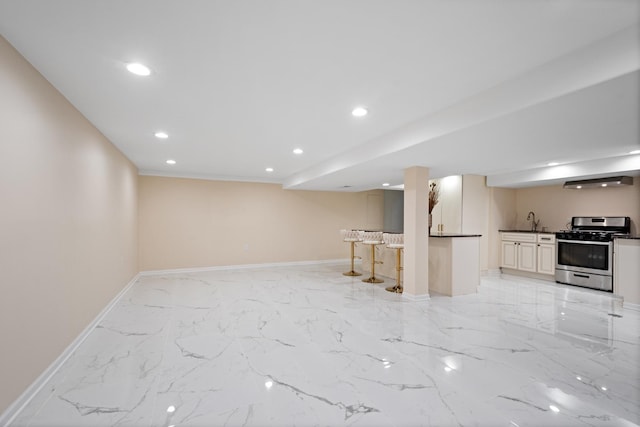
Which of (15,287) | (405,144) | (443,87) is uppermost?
(443,87)

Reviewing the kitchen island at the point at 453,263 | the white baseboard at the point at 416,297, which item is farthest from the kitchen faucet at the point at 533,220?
the white baseboard at the point at 416,297

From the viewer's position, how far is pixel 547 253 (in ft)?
19.5

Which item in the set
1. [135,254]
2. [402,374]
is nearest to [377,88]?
[402,374]

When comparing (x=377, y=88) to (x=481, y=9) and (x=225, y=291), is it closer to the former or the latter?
(x=481, y=9)

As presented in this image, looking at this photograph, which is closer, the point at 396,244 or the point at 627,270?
the point at 627,270

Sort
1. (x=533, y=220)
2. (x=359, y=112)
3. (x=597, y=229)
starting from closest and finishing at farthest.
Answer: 1. (x=359, y=112)
2. (x=597, y=229)
3. (x=533, y=220)

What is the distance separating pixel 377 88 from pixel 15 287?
2.88 m

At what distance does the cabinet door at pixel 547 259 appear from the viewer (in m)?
5.87

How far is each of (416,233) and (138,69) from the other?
380 centimetres

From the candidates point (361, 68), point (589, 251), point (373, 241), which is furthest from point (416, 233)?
point (589, 251)

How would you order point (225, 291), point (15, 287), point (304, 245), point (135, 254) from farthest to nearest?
point (304, 245) → point (135, 254) → point (225, 291) → point (15, 287)

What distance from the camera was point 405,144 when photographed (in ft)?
10.8

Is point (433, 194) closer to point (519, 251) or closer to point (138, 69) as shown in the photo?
point (519, 251)

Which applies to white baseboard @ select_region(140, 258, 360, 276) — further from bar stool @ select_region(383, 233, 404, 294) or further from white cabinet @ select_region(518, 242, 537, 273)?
white cabinet @ select_region(518, 242, 537, 273)
